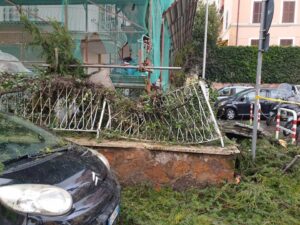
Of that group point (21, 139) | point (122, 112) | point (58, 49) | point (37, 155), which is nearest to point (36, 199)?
point (37, 155)

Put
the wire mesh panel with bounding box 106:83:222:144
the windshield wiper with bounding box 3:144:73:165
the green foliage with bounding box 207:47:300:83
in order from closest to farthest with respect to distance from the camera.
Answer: the windshield wiper with bounding box 3:144:73:165 → the wire mesh panel with bounding box 106:83:222:144 → the green foliage with bounding box 207:47:300:83

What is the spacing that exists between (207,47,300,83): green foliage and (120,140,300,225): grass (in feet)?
78.7

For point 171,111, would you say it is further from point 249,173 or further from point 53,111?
point 53,111

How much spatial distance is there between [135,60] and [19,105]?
388cm

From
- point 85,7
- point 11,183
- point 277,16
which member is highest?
point 277,16

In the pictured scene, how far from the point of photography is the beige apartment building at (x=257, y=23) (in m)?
32.8

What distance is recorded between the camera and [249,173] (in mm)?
5117

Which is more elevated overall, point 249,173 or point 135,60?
point 135,60

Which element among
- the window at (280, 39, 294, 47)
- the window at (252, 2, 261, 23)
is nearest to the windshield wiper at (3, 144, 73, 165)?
the window at (252, 2, 261, 23)

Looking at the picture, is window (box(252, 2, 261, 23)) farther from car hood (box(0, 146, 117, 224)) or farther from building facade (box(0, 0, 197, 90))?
car hood (box(0, 146, 117, 224))

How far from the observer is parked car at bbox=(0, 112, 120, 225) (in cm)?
241

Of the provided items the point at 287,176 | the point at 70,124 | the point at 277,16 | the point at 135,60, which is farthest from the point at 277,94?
the point at 277,16

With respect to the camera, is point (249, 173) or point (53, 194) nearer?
point (53, 194)

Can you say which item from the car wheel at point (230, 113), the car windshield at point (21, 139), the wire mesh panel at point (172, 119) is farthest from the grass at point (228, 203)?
the car wheel at point (230, 113)
